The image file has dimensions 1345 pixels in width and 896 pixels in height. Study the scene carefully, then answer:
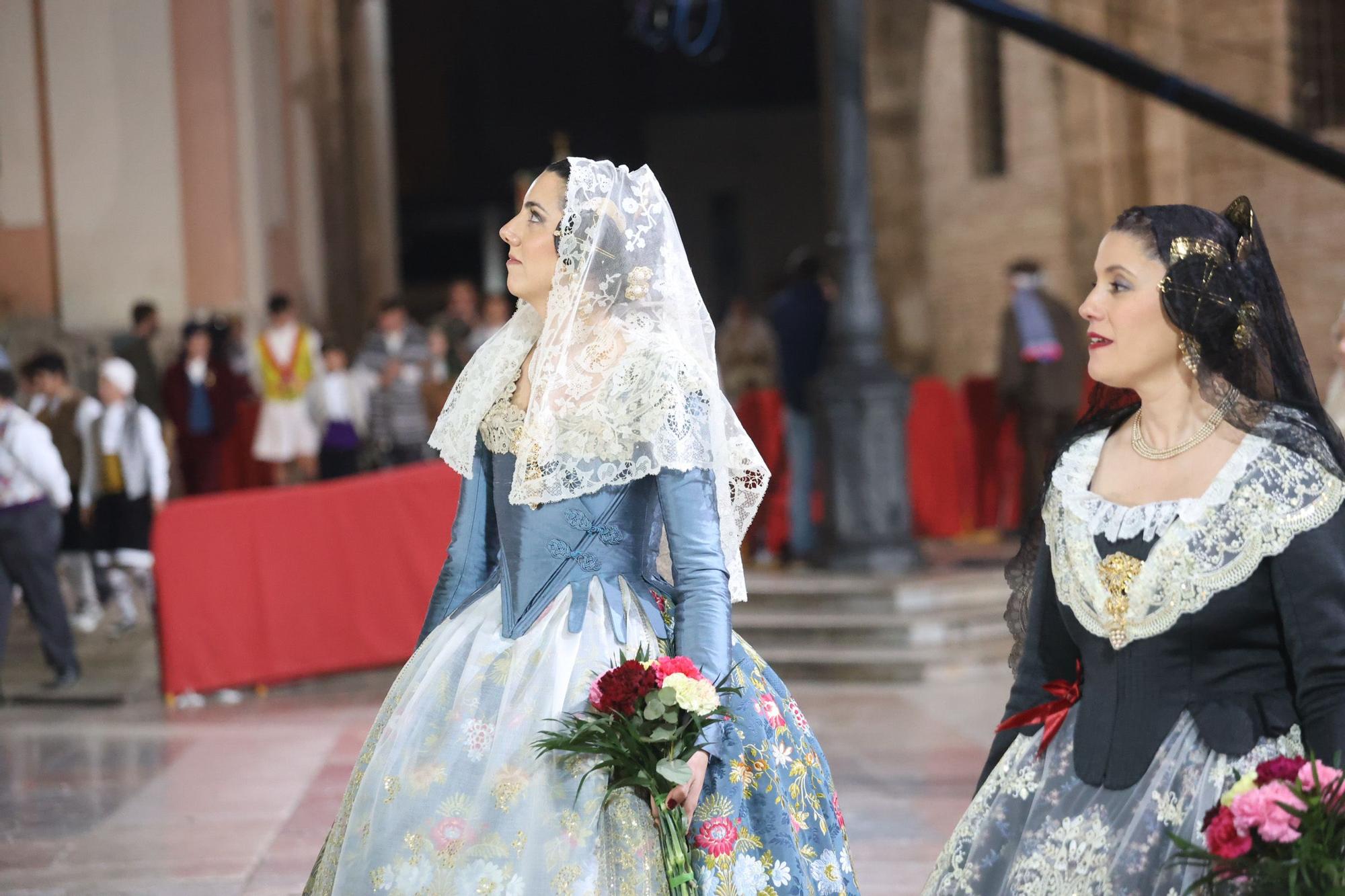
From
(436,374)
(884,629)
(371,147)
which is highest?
(371,147)

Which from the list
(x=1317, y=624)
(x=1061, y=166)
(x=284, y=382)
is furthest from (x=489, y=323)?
(x=1317, y=624)

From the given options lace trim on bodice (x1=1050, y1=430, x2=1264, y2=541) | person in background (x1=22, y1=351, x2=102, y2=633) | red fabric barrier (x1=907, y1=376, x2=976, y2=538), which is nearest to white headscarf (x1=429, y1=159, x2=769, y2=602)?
lace trim on bodice (x1=1050, y1=430, x2=1264, y2=541)

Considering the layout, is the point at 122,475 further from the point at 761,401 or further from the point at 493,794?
the point at 493,794

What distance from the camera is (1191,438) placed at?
2367 mm

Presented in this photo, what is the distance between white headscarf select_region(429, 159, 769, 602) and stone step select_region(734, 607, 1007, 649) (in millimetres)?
5182

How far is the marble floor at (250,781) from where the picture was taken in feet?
15.3

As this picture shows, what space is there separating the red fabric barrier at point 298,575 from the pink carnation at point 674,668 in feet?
17.5

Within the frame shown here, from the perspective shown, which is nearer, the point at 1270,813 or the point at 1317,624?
the point at 1270,813

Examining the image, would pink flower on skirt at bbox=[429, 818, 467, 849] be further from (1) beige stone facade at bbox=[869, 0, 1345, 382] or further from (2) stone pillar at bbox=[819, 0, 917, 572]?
(1) beige stone facade at bbox=[869, 0, 1345, 382]

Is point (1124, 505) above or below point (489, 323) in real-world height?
below

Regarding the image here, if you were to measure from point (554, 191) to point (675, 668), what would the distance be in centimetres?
91

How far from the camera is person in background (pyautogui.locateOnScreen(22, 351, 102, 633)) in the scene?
952 cm

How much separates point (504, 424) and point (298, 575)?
511 centimetres

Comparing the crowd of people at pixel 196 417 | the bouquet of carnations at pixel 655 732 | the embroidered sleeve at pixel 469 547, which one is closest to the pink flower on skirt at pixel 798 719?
the bouquet of carnations at pixel 655 732
